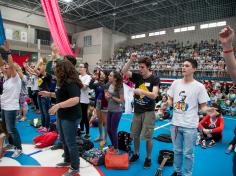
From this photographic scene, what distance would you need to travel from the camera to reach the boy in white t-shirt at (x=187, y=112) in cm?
235

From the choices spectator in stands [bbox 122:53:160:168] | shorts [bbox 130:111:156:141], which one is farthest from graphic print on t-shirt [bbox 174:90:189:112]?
shorts [bbox 130:111:156:141]

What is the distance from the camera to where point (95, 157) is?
10.3ft

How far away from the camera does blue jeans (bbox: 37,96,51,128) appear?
439cm

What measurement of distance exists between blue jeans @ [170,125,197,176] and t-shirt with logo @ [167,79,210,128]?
0.08m

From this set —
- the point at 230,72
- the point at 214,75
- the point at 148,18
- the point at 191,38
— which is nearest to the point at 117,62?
the point at 148,18

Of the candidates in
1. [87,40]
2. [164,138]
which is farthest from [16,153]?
[87,40]

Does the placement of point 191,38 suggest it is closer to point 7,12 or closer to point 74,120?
point 7,12

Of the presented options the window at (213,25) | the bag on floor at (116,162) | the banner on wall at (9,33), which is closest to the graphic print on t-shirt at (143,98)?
the bag on floor at (116,162)

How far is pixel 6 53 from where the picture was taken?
2891 mm

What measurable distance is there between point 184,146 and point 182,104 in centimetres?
51

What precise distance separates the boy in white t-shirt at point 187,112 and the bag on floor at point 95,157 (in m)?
1.18

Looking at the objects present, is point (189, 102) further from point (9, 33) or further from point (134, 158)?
point (9, 33)

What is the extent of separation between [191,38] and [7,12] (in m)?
17.0

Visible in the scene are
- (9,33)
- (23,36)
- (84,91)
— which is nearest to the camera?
(84,91)
